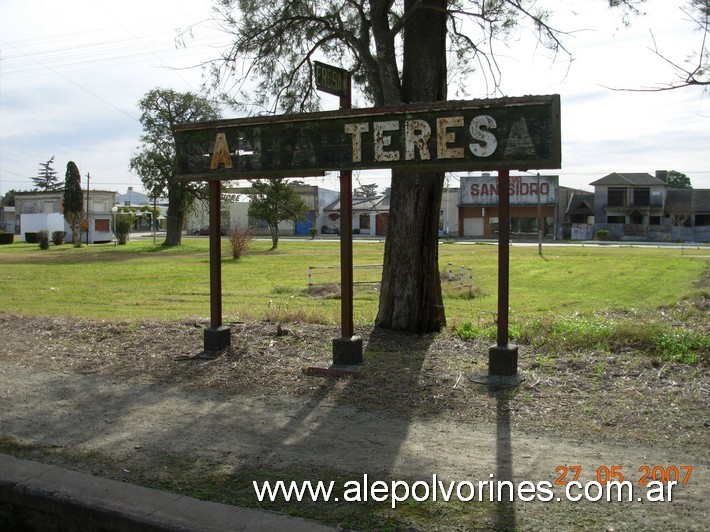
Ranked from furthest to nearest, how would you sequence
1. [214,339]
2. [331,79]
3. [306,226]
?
[306,226]
[214,339]
[331,79]

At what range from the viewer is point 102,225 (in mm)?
67375

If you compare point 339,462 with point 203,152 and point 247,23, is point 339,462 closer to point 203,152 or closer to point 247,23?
point 203,152

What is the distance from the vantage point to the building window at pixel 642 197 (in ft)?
240

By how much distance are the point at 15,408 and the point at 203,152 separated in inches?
150

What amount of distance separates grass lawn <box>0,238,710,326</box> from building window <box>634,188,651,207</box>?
4000 centimetres

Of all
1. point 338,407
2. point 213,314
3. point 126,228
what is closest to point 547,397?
point 338,407

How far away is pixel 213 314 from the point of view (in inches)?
354

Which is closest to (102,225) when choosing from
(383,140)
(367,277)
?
(367,277)

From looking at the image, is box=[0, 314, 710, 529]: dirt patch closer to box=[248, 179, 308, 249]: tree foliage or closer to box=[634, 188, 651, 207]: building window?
box=[248, 179, 308, 249]: tree foliage

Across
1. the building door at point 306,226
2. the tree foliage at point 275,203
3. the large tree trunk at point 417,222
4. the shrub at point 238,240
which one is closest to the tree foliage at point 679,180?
the building door at point 306,226

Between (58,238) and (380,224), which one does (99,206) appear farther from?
(380,224)

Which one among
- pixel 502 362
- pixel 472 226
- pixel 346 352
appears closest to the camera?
pixel 502 362

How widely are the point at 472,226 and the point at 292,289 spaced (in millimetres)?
55562

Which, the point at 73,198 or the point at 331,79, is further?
the point at 73,198
